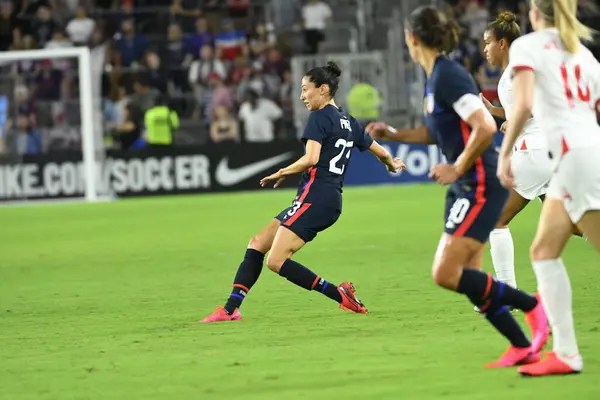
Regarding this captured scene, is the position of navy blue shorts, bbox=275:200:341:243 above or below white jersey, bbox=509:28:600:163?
below

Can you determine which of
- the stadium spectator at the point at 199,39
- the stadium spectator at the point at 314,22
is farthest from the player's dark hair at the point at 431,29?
the stadium spectator at the point at 199,39

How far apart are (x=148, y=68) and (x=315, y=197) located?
63.0 ft

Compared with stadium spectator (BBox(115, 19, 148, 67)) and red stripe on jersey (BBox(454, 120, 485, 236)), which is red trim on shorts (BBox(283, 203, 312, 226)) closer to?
red stripe on jersey (BBox(454, 120, 485, 236))

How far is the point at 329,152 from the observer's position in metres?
9.59

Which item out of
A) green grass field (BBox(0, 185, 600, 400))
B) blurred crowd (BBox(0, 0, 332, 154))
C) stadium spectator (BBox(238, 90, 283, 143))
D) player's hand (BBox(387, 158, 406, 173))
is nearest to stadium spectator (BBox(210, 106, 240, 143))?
blurred crowd (BBox(0, 0, 332, 154))

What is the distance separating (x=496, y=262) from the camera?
938 centimetres

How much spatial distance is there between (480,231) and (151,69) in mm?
22022

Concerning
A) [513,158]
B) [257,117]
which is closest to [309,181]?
[513,158]

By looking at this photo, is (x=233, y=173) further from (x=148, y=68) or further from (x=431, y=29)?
(x=431, y=29)

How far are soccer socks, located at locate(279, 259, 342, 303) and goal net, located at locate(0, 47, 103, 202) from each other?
16334 millimetres

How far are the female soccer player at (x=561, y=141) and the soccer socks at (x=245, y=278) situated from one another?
3537mm

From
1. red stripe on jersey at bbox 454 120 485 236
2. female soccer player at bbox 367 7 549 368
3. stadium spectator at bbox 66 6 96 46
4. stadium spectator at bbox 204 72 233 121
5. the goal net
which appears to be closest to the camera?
female soccer player at bbox 367 7 549 368

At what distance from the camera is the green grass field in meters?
6.58

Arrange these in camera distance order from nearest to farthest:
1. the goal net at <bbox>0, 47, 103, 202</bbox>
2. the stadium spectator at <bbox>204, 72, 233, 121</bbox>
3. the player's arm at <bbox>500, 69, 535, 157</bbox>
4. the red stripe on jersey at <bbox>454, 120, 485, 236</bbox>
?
1. the player's arm at <bbox>500, 69, 535, 157</bbox>
2. the red stripe on jersey at <bbox>454, 120, 485, 236</bbox>
3. the goal net at <bbox>0, 47, 103, 202</bbox>
4. the stadium spectator at <bbox>204, 72, 233, 121</bbox>
